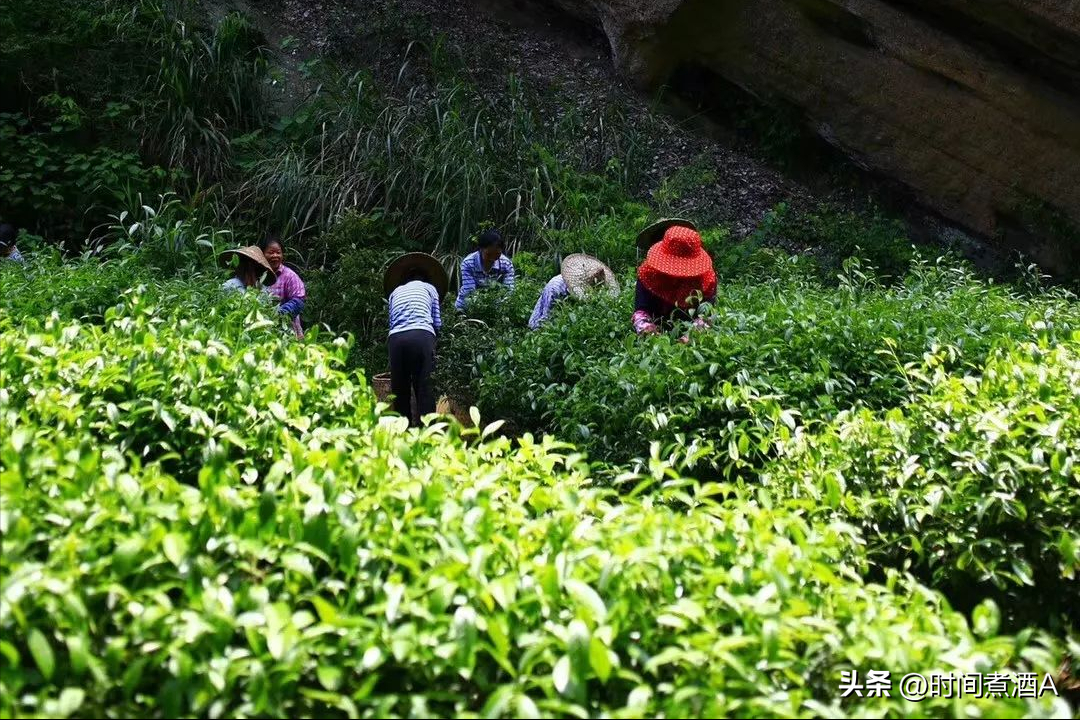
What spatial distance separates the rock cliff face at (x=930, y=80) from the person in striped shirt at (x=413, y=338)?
551cm

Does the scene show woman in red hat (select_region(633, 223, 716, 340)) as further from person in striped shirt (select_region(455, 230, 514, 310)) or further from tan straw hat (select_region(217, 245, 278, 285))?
tan straw hat (select_region(217, 245, 278, 285))

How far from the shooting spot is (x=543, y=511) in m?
2.52

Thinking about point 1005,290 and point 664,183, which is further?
point 664,183

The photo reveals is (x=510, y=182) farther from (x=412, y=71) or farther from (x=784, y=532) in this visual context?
(x=784, y=532)

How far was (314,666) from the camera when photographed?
73.5 inches

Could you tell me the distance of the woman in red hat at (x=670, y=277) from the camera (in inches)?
233

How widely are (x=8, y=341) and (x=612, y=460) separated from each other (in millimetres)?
2276

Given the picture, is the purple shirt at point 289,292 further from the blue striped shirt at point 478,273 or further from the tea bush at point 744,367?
the tea bush at point 744,367

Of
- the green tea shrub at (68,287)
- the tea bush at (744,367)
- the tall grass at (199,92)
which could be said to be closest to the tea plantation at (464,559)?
the tea bush at (744,367)

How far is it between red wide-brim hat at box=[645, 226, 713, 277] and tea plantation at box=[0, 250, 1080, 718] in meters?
2.50

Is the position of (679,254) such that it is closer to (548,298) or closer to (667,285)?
(667,285)

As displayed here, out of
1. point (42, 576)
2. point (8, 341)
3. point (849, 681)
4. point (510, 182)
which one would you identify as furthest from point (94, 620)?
point (510, 182)

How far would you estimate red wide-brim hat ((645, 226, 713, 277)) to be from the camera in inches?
234

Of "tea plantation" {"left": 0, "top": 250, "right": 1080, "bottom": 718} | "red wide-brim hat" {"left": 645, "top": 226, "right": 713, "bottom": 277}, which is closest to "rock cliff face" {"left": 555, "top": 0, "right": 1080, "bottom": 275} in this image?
"red wide-brim hat" {"left": 645, "top": 226, "right": 713, "bottom": 277}
